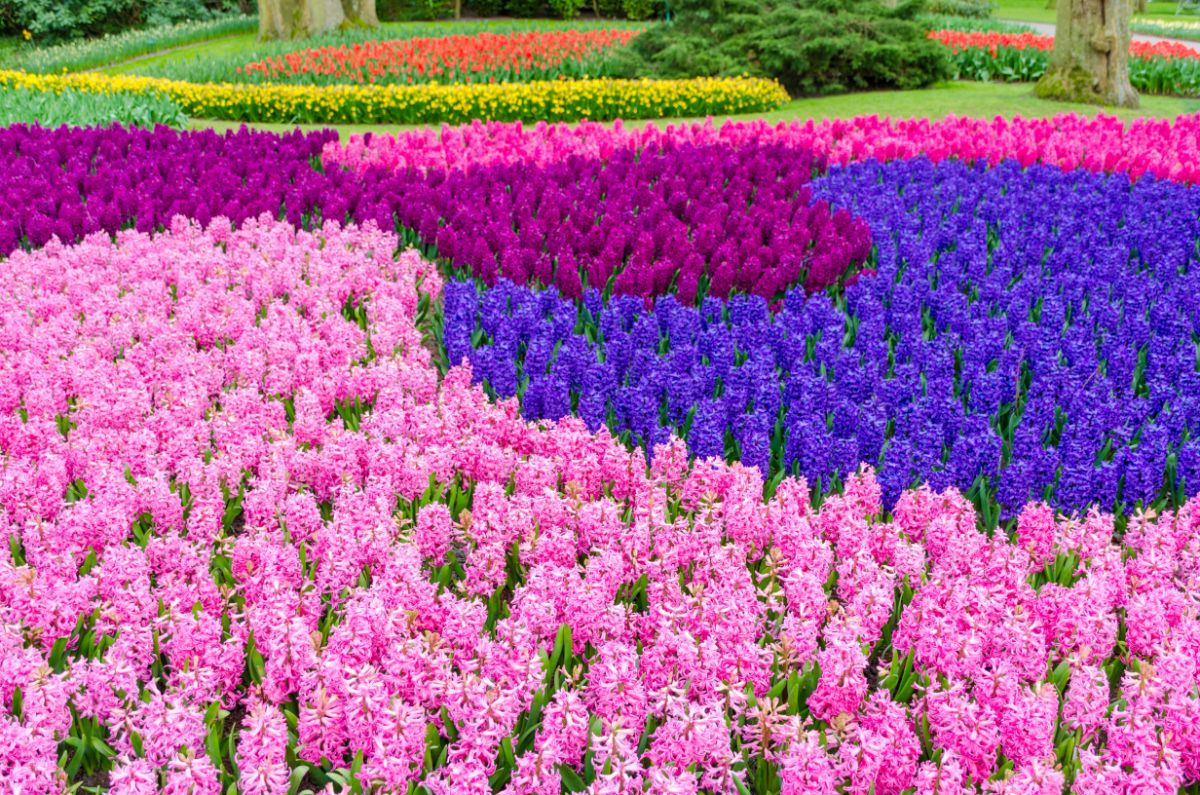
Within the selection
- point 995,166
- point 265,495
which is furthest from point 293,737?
point 995,166

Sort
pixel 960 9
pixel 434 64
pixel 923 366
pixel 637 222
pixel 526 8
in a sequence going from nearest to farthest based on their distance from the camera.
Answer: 1. pixel 923 366
2. pixel 637 222
3. pixel 434 64
4. pixel 960 9
5. pixel 526 8

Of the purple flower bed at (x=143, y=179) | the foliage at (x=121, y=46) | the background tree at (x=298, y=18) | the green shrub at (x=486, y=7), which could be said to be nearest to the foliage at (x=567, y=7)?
the green shrub at (x=486, y=7)

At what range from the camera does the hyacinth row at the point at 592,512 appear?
3.05m

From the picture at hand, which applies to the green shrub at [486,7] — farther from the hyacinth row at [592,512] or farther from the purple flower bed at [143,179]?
the hyacinth row at [592,512]

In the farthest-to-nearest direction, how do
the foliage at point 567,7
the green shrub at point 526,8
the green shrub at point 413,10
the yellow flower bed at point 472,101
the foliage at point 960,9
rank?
the green shrub at point 526,8
the green shrub at point 413,10
the foliage at point 567,7
the foliage at point 960,9
the yellow flower bed at point 472,101

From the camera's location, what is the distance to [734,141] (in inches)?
513

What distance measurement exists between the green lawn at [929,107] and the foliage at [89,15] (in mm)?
23052

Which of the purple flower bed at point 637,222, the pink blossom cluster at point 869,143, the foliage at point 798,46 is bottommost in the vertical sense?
the purple flower bed at point 637,222

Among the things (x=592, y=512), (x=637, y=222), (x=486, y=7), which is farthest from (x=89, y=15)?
(x=592, y=512)

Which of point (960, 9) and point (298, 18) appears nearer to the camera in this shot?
point (298, 18)

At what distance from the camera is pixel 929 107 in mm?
18625

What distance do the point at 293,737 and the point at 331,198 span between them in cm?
709

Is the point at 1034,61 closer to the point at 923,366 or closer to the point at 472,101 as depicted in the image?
the point at 472,101

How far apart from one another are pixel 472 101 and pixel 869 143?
307 inches
